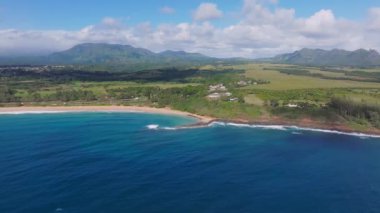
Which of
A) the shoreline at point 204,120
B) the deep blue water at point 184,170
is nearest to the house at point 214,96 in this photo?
the shoreline at point 204,120

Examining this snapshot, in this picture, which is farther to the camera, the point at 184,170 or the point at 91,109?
the point at 91,109

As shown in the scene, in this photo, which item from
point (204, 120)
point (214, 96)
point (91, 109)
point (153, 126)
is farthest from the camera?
point (214, 96)

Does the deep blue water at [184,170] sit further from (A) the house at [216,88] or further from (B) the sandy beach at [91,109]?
(A) the house at [216,88]

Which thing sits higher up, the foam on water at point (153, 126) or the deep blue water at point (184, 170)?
the foam on water at point (153, 126)

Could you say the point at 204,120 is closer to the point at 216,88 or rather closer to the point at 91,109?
the point at 91,109

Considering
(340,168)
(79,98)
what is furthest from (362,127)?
(79,98)

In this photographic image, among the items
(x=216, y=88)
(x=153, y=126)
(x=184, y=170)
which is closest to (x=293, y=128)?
(x=153, y=126)

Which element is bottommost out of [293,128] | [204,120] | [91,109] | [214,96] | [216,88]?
[293,128]

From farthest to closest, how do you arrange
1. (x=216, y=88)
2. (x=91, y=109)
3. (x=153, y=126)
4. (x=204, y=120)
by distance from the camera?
(x=216, y=88) < (x=91, y=109) < (x=204, y=120) < (x=153, y=126)
